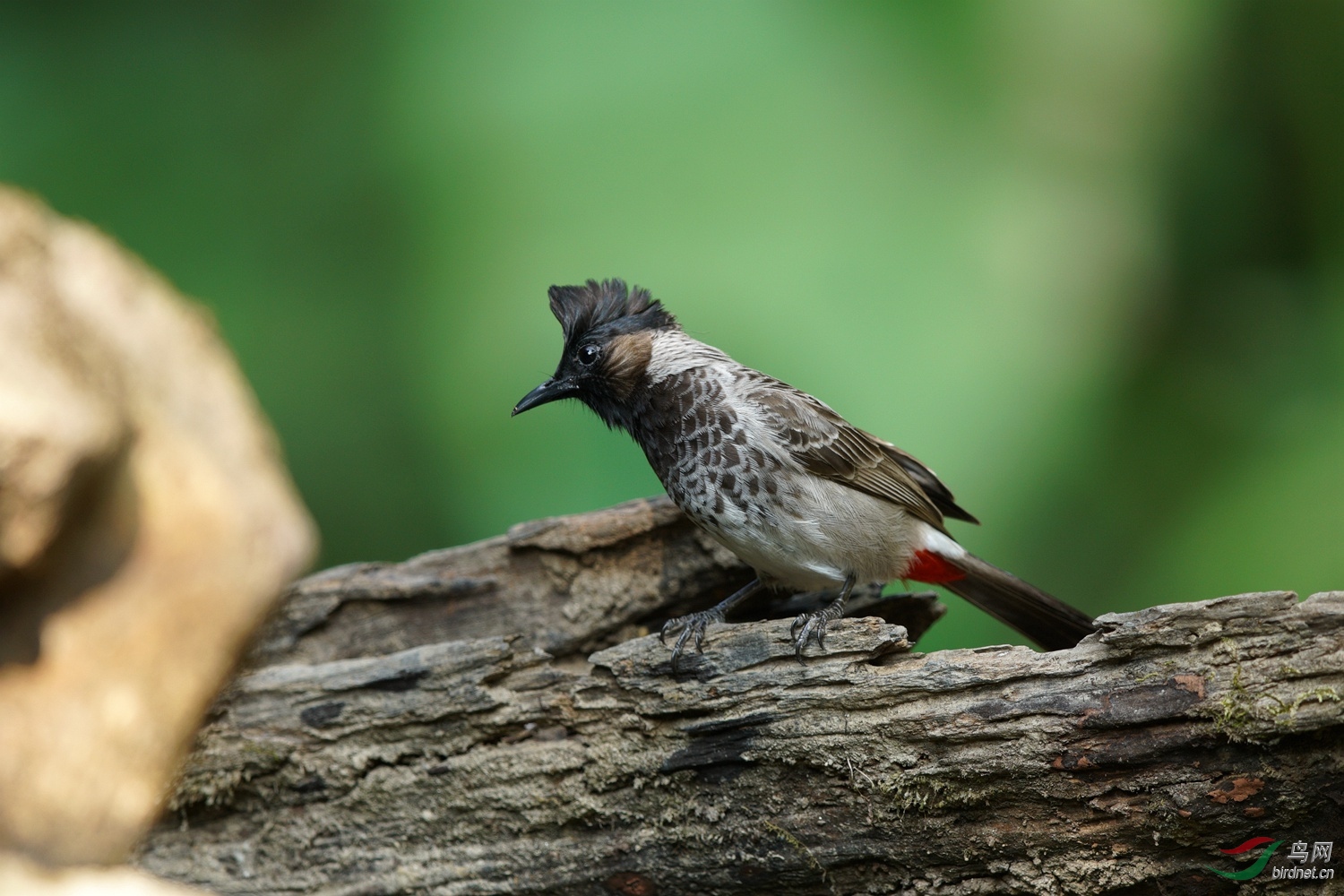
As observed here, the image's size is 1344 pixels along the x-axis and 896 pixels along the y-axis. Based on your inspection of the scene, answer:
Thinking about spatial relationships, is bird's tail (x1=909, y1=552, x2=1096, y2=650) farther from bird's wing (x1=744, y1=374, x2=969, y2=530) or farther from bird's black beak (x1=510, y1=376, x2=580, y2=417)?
bird's black beak (x1=510, y1=376, x2=580, y2=417)

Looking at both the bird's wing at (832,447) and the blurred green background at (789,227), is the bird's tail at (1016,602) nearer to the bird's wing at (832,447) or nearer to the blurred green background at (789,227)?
the bird's wing at (832,447)

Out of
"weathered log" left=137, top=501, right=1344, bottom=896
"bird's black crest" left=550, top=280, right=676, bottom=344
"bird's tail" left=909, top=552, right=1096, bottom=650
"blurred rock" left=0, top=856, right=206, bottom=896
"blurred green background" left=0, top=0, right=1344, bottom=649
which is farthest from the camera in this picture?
"blurred green background" left=0, top=0, right=1344, bottom=649

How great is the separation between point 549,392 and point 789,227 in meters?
1.83

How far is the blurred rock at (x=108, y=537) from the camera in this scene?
4.51 ft

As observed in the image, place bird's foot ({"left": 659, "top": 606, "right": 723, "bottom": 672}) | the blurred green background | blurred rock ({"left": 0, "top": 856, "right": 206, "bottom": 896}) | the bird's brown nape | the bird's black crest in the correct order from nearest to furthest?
blurred rock ({"left": 0, "top": 856, "right": 206, "bottom": 896}) < bird's foot ({"left": 659, "top": 606, "right": 723, "bottom": 672}) < the bird's brown nape < the bird's black crest < the blurred green background

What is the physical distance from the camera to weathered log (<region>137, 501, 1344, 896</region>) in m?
2.32

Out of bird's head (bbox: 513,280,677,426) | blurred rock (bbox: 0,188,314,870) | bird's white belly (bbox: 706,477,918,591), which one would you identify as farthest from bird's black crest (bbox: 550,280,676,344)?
blurred rock (bbox: 0,188,314,870)

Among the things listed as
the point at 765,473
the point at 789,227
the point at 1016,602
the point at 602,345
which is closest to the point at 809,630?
the point at 765,473

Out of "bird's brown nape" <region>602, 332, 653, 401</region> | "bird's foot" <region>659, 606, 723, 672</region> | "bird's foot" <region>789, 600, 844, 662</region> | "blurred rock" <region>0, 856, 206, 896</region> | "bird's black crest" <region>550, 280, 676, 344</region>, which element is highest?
"bird's black crest" <region>550, 280, 676, 344</region>

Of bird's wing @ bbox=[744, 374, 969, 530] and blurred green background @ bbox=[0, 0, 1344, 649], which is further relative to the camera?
blurred green background @ bbox=[0, 0, 1344, 649]

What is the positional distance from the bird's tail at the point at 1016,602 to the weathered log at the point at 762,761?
0.82m

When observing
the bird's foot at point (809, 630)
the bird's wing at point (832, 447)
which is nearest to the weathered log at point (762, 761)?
the bird's foot at point (809, 630)

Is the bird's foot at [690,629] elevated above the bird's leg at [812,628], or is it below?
below

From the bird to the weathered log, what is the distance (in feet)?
1.21
